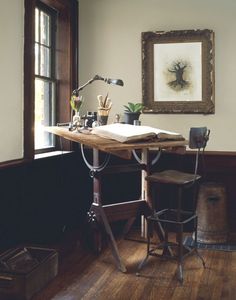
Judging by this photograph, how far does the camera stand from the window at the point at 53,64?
459 centimetres

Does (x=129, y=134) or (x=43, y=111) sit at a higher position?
(x=43, y=111)

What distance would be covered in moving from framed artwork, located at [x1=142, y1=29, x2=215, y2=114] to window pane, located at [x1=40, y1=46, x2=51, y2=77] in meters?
1.05

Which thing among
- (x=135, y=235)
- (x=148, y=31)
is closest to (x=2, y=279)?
(x=135, y=235)

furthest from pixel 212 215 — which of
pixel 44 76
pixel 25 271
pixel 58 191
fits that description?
pixel 44 76

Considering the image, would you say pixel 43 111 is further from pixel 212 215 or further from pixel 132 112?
pixel 212 215

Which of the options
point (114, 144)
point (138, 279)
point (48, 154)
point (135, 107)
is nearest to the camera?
point (114, 144)

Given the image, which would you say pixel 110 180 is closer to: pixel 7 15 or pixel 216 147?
pixel 216 147

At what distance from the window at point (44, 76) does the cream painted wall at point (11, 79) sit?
2.05 feet

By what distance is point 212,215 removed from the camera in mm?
4566

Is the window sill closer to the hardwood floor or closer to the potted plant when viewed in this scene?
the potted plant

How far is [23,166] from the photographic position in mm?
3898

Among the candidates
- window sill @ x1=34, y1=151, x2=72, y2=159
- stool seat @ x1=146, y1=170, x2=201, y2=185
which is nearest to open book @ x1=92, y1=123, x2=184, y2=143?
stool seat @ x1=146, y1=170, x2=201, y2=185

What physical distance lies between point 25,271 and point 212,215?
2127 millimetres

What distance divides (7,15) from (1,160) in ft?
3.86
